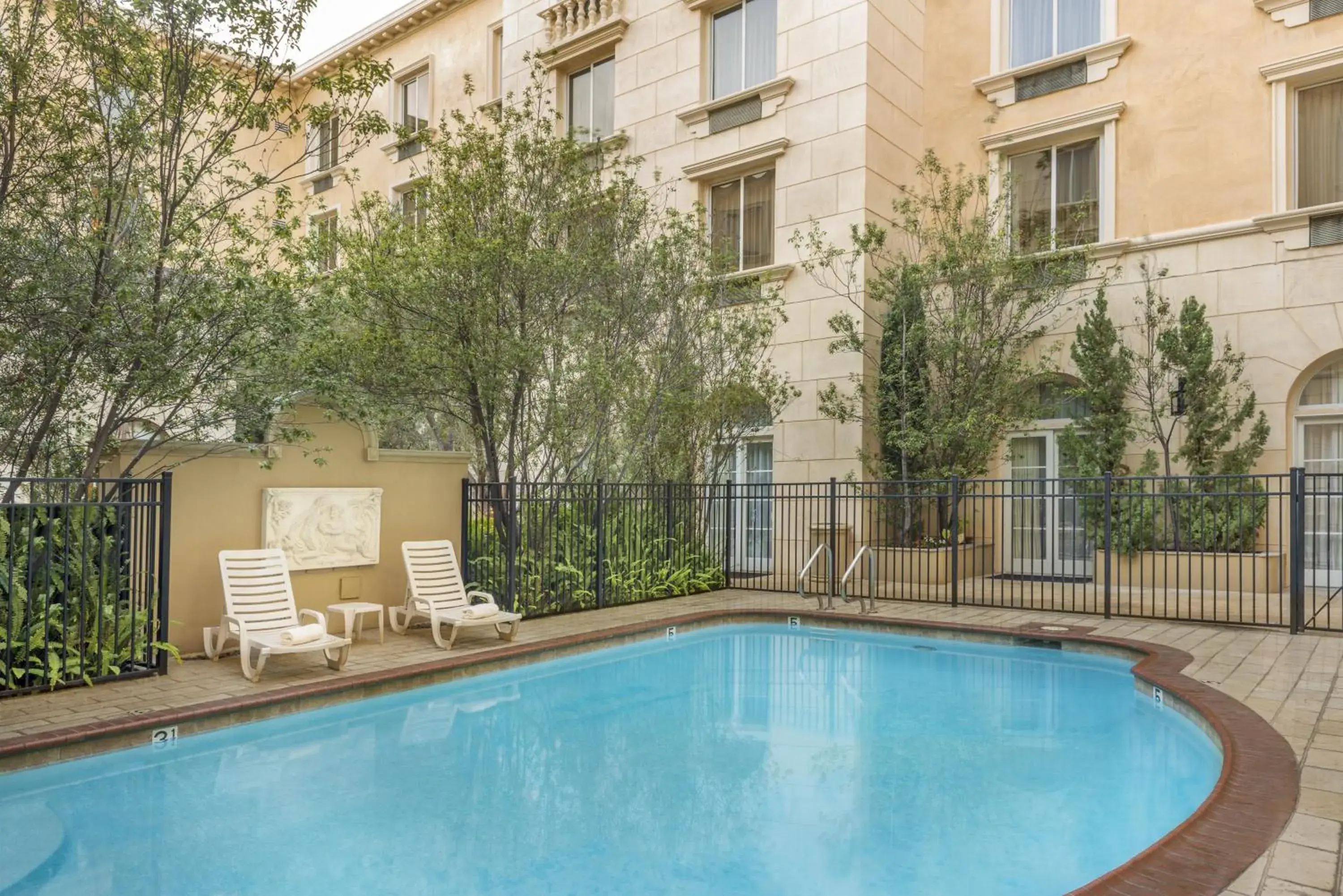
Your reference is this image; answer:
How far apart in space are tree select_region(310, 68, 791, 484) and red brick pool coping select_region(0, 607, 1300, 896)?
253 centimetres

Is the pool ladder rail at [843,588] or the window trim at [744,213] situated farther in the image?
the window trim at [744,213]

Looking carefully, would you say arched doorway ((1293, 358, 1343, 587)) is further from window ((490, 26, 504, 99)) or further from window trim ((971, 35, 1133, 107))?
window ((490, 26, 504, 99))

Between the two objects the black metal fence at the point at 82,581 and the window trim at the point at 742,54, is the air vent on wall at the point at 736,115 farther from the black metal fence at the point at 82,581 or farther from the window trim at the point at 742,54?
the black metal fence at the point at 82,581

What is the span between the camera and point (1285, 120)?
1140 cm

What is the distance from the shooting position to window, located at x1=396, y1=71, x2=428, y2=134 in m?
20.9

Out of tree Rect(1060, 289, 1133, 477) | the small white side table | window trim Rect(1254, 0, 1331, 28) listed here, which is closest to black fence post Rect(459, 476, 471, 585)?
the small white side table

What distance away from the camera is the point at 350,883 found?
3.99 metres

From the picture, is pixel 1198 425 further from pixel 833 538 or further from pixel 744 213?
pixel 744 213

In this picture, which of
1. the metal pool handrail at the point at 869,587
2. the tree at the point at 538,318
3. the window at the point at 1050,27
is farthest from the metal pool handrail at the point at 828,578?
the window at the point at 1050,27

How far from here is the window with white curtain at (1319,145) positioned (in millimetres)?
11273

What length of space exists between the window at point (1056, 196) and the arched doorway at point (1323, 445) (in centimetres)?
336

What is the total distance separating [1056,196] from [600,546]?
8.47 meters

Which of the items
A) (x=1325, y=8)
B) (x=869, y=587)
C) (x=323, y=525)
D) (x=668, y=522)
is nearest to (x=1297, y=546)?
(x=869, y=587)

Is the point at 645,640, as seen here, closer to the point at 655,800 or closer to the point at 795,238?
the point at 655,800
